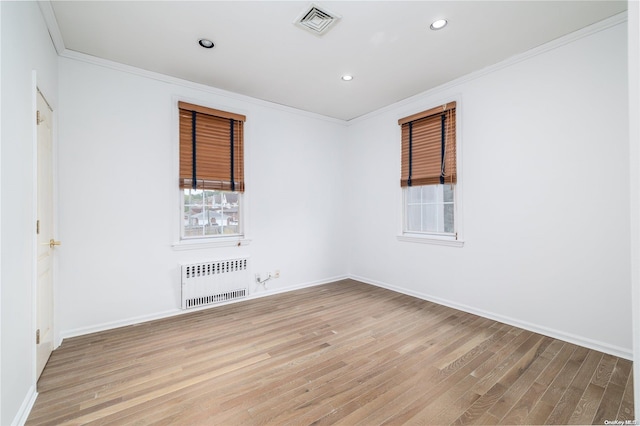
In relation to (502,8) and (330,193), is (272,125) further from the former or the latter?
(502,8)

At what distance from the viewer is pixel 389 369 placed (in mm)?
2416

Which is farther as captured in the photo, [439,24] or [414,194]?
[414,194]

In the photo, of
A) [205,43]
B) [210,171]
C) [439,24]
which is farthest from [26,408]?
[439,24]

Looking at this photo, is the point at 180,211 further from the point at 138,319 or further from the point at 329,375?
the point at 329,375

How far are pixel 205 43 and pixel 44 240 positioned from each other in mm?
2365

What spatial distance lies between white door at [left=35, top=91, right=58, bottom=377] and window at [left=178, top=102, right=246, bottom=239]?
4.19 feet

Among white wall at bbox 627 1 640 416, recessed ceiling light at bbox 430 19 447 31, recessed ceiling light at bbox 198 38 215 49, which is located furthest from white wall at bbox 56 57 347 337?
white wall at bbox 627 1 640 416

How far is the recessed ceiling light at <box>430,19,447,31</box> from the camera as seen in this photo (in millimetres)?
2611

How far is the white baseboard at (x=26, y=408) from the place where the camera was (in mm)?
1747

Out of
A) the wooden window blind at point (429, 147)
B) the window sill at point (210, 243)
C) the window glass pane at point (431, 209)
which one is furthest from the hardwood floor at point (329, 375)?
the wooden window blind at point (429, 147)

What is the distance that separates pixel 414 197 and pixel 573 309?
7.43 ft

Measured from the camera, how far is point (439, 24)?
2.65 m

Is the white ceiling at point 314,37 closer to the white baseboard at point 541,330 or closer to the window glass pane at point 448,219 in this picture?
the window glass pane at point 448,219

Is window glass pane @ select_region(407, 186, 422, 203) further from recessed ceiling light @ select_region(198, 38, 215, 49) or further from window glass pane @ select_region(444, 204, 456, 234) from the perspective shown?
recessed ceiling light @ select_region(198, 38, 215, 49)
